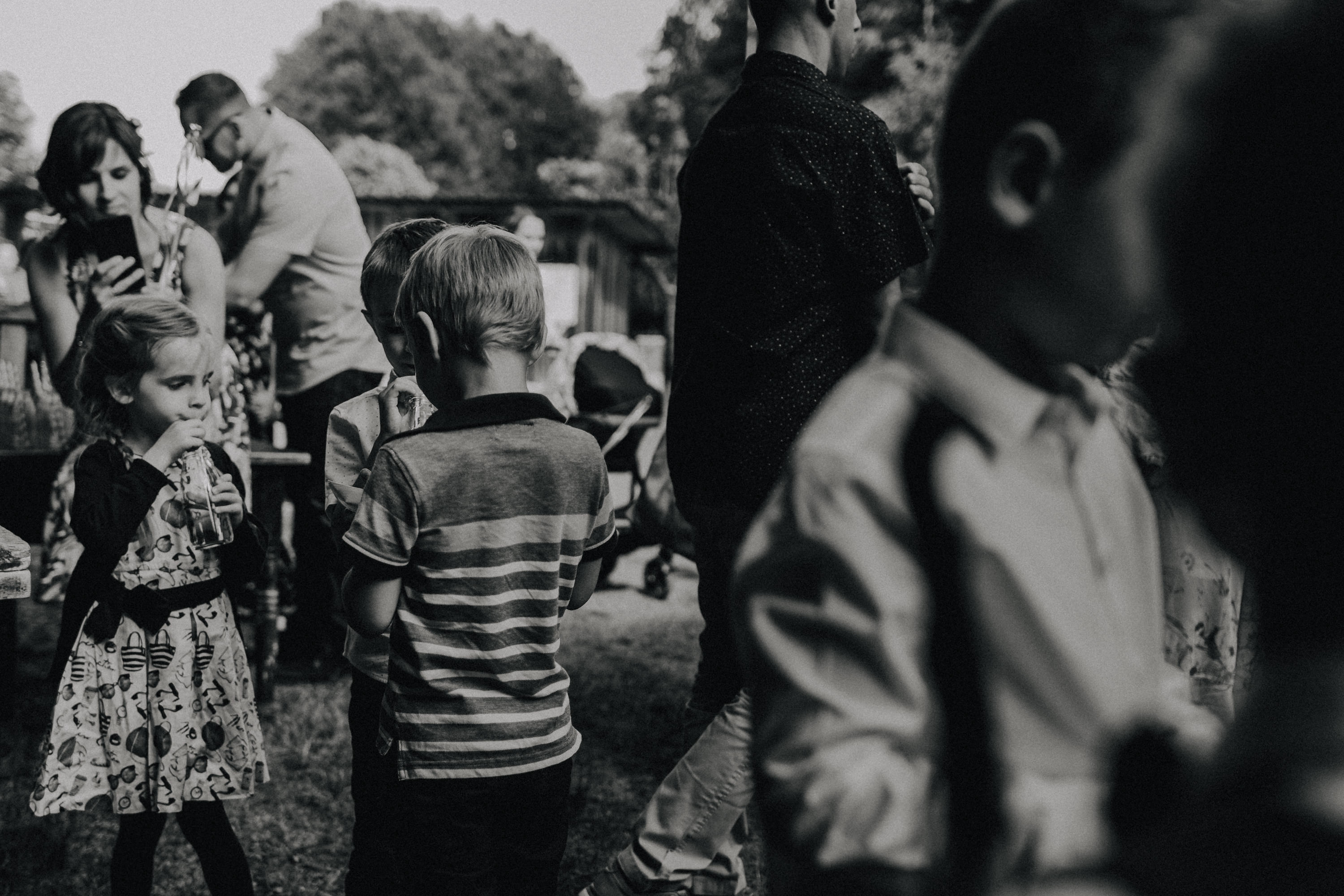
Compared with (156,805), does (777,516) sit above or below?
above

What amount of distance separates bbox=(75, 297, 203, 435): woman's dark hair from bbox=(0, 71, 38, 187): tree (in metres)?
40.4

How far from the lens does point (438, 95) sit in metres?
53.0

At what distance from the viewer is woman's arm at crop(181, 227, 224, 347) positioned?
12.4ft

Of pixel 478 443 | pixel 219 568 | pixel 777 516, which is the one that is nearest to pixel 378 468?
pixel 478 443

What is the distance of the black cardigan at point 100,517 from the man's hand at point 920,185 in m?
1.77

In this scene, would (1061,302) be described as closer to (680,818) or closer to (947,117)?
(947,117)

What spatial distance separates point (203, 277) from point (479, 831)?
2515 mm

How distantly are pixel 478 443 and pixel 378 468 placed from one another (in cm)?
17

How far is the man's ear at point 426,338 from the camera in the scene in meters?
1.92

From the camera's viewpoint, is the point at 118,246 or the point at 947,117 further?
the point at 118,246

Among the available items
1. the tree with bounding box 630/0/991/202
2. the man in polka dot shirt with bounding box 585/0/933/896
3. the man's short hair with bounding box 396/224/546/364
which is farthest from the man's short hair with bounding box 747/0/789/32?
the tree with bounding box 630/0/991/202

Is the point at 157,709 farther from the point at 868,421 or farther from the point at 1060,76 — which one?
the point at 1060,76

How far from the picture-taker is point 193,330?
2646 millimetres

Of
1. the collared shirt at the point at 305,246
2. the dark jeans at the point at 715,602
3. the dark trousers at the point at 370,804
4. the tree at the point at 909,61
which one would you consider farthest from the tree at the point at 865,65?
the dark trousers at the point at 370,804
